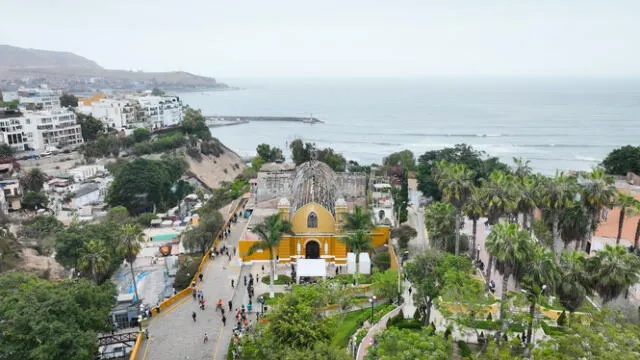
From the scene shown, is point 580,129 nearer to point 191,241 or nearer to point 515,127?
point 515,127

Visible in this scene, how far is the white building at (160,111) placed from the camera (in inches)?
4456

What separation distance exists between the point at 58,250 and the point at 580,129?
151552 millimetres

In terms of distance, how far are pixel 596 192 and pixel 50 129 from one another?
89671 mm

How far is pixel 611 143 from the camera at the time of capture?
4929 inches

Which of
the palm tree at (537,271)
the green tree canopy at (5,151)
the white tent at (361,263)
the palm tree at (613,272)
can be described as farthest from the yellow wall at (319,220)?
the green tree canopy at (5,151)

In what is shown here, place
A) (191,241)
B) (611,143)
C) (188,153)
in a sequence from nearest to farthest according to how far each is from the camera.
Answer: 1. (191,241)
2. (188,153)
3. (611,143)

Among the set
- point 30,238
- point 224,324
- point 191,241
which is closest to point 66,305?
point 224,324

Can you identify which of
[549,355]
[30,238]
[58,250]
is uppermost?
[549,355]

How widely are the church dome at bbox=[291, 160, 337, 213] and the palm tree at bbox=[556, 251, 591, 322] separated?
18.9 metres

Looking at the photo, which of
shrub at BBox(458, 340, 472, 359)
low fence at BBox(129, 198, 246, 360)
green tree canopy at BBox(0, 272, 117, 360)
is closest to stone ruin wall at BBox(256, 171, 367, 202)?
low fence at BBox(129, 198, 246, 360)

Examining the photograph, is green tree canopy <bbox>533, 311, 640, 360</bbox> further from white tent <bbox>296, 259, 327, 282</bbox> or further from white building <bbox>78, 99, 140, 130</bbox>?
white building <bbox>78, 99, 140, 130</bbox>

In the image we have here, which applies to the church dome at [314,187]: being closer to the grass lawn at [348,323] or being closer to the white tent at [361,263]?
the white tent at [361,263]

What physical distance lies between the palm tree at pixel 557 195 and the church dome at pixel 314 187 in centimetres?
1640

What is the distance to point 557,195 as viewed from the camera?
108ft
